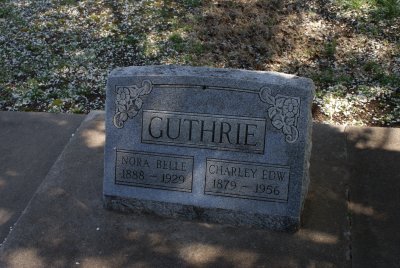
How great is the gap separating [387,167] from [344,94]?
1.49 m

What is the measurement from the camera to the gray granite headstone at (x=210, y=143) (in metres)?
3.67

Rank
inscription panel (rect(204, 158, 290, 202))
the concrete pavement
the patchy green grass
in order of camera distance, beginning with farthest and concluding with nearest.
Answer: the patchy green grass
inscription panel (rect(204, 158, 290, 202))
the concrete pavement

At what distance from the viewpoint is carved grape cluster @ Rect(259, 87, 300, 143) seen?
11.9 ft

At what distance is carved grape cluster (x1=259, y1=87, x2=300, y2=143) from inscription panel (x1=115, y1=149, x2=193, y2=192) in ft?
2.08

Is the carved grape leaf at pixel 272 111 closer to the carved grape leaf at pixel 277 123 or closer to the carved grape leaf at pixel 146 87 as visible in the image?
the carved grape leaf at pixel 277 123

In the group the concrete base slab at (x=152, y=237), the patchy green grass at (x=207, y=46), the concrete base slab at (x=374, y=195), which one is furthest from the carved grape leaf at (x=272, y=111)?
the patchy green grass at (x=207, y=46)

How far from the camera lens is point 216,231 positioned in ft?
12.6

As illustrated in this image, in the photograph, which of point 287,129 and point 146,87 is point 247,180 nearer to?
point 287,129

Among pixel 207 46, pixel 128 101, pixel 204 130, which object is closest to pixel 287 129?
pixel 204 130

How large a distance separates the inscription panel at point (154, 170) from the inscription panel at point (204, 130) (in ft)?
0.37

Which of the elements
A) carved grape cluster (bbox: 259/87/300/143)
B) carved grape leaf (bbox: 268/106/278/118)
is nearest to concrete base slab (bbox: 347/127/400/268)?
carved grape cluster (bbox: 259/87/300/143)

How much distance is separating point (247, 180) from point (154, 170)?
0.64 metres

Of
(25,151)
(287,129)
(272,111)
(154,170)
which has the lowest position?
(25,151)

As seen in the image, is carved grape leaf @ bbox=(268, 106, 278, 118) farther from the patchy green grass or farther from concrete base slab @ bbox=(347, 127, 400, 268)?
the patchy green grass
